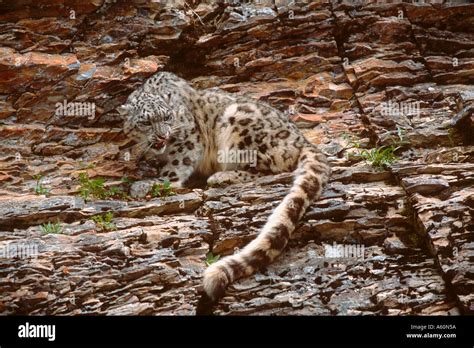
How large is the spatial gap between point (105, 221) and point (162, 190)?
0.62m

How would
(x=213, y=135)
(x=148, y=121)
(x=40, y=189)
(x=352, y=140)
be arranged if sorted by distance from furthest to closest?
(x=213, y=135), (x=148, y=121), (x=352, y=140), (x=40, y=189)

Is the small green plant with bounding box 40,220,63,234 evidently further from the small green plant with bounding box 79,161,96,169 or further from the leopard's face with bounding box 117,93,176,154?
the leopard's face with bounding box 117,93,176,154

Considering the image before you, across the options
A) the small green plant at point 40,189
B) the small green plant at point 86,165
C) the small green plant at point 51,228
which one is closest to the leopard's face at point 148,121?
the small green plant at point 86,165

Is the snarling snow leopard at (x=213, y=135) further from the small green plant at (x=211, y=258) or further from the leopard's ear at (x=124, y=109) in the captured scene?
the small green plant at (x=211, y=258)

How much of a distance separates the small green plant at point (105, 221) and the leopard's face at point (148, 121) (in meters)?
1.00

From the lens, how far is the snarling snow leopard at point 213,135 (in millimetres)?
5352

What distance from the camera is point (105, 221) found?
4844 millimetres

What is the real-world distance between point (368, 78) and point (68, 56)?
3.00m

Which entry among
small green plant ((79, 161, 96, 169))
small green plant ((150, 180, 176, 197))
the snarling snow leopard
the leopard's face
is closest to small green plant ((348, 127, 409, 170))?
the snarling snow leopard

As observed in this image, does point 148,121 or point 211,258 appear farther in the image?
point 148,121

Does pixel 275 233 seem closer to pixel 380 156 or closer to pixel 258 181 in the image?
pixel 258 181

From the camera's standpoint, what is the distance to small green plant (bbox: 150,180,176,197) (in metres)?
5.23

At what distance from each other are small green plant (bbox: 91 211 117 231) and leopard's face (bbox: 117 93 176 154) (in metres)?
1.00

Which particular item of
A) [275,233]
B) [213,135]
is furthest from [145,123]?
[275,233]
